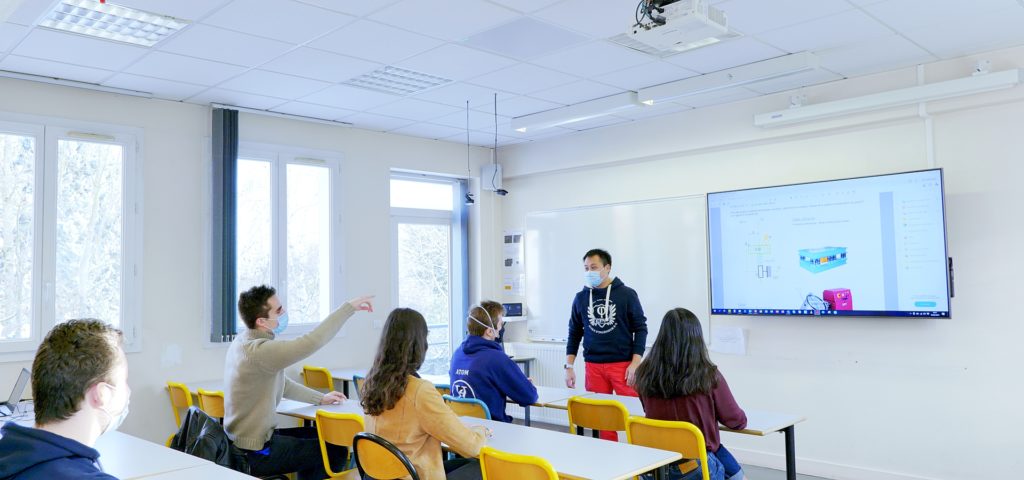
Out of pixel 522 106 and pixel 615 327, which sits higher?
pixel 522 106

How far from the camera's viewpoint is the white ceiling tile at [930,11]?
376 centimetres

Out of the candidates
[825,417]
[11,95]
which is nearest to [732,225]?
[825,417]

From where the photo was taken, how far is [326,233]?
6.39 m

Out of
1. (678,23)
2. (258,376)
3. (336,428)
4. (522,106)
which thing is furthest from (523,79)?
(336,428)

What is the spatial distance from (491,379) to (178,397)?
2541mm

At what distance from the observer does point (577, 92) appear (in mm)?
5484

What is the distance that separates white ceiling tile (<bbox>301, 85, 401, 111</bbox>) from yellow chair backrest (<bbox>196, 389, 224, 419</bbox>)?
2217 millimetres

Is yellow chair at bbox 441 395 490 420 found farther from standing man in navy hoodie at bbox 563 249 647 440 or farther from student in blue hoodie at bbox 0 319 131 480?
student in blue hoodie at bbox 0 319 131 480

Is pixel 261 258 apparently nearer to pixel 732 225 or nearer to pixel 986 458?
pixel 732 225

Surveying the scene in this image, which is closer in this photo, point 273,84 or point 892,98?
point 892,98

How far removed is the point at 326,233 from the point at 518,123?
192cm

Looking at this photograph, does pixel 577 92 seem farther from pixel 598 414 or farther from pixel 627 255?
pixel 598 414

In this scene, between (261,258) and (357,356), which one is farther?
(357,356)

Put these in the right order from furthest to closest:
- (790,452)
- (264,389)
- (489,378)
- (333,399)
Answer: (333,399) < (489,378) < (264,389) < (790,452)
